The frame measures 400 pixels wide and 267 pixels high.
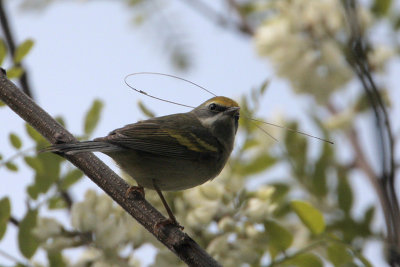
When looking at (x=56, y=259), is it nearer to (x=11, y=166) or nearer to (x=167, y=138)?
(x=11, y=166)

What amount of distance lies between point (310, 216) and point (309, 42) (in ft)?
5.68

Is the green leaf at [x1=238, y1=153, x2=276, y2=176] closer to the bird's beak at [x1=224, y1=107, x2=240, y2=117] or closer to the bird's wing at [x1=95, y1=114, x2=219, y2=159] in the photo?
the bird's wing at [x1=95, y1=114, x2=219, y2=159]

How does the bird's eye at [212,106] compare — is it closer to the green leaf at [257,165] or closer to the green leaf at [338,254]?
the green leaf at [257,165]

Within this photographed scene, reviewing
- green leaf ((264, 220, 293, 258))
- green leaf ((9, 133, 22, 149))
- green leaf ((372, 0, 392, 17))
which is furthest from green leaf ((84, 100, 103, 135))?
green leaf ((372, 0, 392, 17))

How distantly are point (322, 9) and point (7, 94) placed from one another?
242 centimetres

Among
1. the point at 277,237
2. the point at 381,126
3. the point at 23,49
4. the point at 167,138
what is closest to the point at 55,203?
the point at 167,138

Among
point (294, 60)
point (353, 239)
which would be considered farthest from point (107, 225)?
point (294, 60)

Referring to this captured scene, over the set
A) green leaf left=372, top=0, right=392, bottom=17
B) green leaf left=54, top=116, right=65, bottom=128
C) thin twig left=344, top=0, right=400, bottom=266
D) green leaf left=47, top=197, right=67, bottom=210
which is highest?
green leaf left=372, top=0, right=392, bottom=17

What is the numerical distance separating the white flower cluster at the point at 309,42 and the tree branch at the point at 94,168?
1894 mm

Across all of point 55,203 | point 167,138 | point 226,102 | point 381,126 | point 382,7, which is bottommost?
point 381,126

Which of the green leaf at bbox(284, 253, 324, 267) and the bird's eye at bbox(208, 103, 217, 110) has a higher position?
the bird's eye at bbox(208, 103, 217, 110)

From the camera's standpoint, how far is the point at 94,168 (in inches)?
99.2

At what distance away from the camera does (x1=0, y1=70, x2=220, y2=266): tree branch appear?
2.47 m

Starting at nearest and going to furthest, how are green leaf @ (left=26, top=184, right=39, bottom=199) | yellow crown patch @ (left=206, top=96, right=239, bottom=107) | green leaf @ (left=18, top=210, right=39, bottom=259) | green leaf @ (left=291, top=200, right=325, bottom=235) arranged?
green leaf @ (left=291, top=200, right=325, bottom=235) → green leaf @ (left=18, top=210, right=39, bottom=259) → green leaf @ (left=26, top=184, right=39, bottom=199) → yellow crown patch @ (left=206, top=96, right=239, bottom=107)
